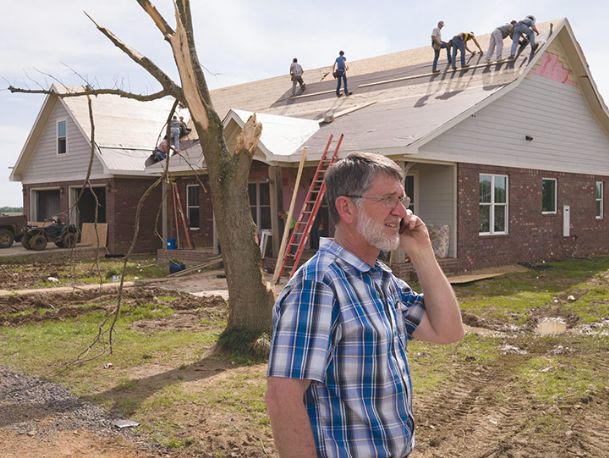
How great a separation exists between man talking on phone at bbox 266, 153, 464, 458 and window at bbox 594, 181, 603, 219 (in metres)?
21.5

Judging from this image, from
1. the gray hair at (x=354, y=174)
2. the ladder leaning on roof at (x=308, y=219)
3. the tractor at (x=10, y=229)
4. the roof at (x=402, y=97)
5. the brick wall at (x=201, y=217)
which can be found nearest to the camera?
the gray hair at (x=354, y=174)

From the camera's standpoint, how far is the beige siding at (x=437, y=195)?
15.9 m

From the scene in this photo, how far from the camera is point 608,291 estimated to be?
43.1ft

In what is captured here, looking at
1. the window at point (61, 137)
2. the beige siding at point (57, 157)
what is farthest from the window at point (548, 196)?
the window at point (61, 137)

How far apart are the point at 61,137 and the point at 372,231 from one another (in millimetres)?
25354

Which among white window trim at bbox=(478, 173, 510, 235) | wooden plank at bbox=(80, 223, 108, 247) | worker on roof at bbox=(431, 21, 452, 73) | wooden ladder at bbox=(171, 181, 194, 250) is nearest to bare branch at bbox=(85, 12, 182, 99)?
white window trim at bbox=(478, 173, 510, 235)

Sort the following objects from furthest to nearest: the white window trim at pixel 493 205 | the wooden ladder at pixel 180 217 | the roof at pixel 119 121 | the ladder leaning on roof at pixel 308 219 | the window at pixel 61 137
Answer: the window at pixel 61 137 → the roof at pixel 119 121 → the wooden ladder at pixel 180 217 → the white window trim at pixel 493 205 → the ladder leaning on roof at pixel 308 219

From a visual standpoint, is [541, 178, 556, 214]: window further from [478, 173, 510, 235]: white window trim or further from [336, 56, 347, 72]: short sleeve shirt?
[336, 56, 347, 72]: short sleeve shirt

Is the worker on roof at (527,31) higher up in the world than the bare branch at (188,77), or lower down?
higher up

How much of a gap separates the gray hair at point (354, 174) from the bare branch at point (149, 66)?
5.56m

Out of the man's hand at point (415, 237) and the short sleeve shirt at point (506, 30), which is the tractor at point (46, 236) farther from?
the man's hand at point (415, 237)

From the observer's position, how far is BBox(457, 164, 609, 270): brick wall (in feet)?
53.2

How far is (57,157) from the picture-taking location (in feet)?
83.8

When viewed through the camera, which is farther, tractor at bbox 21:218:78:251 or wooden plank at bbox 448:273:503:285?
tractor at bbox 21:218:78:251
